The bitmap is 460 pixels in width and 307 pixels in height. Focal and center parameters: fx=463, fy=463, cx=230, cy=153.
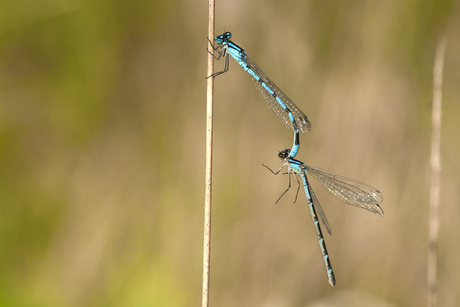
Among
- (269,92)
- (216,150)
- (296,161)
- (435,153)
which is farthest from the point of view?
(216,150)

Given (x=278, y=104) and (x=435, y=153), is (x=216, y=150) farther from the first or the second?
(x=435, y=153)

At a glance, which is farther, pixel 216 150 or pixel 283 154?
pixel 216 150

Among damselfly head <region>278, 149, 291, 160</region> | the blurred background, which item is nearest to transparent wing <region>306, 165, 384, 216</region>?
damselfly head <region>278, 149, 291, 160</region>

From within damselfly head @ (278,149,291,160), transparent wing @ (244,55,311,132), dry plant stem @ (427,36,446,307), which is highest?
transparent wing @ (244,55,311,132)

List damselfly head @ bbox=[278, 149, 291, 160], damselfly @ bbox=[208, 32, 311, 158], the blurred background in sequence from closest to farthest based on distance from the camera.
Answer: damselfly @ bbox=[208, 32, 311, 158]
the blurred background
damselfly head @ bbox=[278, 149, 291, 160]

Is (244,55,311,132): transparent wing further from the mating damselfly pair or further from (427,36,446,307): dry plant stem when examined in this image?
(427,36,446,307): dry plant stem

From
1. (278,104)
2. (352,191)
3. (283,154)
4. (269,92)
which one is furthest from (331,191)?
(269,92)

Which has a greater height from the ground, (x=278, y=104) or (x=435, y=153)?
(x=278, y=104)

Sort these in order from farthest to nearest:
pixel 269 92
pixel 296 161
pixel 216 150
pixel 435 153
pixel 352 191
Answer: pixel 216 150 < pixel 296 161 < pixel 352 191 < pixel 269 92 < pixel 435 153
